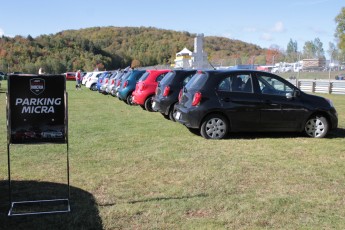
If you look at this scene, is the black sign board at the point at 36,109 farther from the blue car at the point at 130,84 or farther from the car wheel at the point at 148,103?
the blue car at the point at 130,84

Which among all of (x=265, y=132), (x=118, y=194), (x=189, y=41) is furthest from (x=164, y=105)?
(x=189, y=41)

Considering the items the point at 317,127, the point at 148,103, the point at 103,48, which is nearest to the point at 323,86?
the point at 148,103

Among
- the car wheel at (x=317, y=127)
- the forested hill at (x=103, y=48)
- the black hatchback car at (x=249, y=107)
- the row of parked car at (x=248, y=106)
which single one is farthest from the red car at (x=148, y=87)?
the forested hill at (x=103, y=48)

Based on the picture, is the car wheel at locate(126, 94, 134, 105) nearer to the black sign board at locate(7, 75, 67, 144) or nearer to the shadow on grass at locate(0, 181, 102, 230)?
the shadow on grass at locate(0, 181, 102, 230)

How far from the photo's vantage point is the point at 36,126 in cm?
486

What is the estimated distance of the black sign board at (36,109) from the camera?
476cm

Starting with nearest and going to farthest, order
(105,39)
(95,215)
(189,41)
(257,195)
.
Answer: (95,215)
(257,195)
(189,41)
(105,39)

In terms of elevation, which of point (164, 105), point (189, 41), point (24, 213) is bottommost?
point (24, 213)

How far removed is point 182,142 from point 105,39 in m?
154

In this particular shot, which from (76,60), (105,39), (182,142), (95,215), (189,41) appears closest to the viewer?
(95,215)

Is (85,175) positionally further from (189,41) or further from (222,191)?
(189,41)

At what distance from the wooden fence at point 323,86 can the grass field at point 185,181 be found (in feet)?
58.4

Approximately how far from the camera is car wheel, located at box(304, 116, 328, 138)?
989 centimetres

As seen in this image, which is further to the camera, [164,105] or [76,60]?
[76,60]
